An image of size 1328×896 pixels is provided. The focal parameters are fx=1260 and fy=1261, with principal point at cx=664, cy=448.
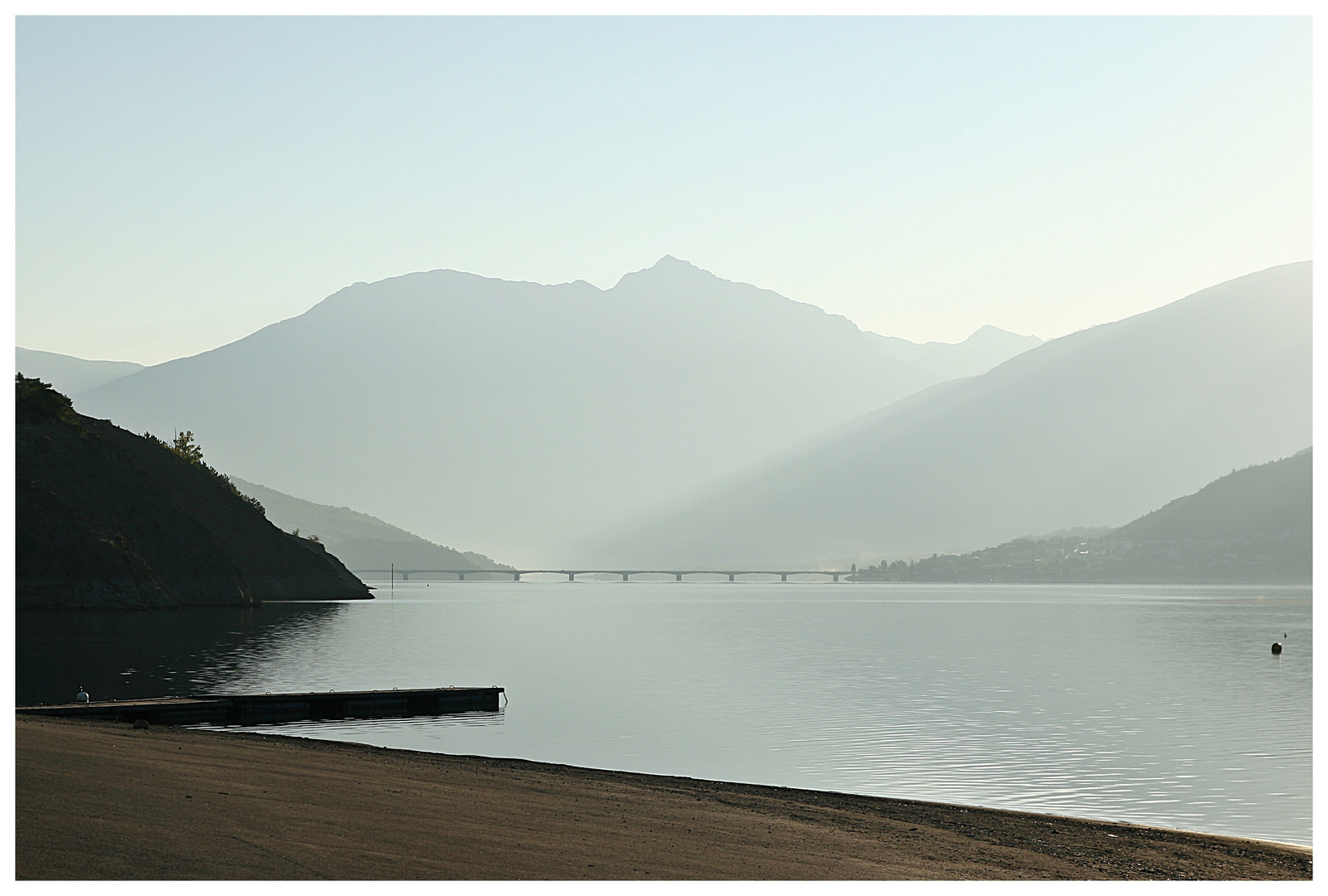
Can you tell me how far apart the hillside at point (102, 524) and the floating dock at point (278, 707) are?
81.8 meters

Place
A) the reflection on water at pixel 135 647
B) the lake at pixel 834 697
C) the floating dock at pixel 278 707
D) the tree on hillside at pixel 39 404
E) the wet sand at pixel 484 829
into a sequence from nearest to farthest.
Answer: the wet sand at pixel 484 829, the lake at pixel 834 697, the floating dock at pixel 278 707, the reflection on water at pixel 135 647, the tree on hillside at pixel 39 404

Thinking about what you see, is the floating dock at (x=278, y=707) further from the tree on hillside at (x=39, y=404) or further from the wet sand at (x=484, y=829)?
the tree on hillside at (x=39, y=404)

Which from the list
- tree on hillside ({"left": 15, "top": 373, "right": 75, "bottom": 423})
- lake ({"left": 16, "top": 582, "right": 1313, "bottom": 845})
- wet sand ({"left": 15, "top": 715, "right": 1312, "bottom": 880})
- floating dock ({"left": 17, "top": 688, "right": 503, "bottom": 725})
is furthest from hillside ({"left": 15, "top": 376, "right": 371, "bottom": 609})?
wet sand ({"left": 15, "top": 715, "right": 1312, "bottom": 880})

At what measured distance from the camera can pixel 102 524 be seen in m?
134

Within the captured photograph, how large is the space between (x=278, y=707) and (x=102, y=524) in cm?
9803

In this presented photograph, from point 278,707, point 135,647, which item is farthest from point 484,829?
point 135,647

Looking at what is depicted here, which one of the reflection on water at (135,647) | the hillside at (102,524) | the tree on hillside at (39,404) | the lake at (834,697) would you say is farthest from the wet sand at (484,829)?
the tree on hillside at (39,404)

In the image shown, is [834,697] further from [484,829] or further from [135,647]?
[135,647]

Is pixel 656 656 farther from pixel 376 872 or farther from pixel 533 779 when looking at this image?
pixel 376 872

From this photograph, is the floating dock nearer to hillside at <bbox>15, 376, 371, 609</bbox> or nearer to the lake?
the lake

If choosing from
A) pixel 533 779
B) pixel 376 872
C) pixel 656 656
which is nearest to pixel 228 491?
pixel 656 656

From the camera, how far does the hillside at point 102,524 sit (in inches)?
4852

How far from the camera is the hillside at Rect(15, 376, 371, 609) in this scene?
123 meters

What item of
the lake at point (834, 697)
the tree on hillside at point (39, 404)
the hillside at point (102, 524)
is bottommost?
the lake at point (834, 697)
